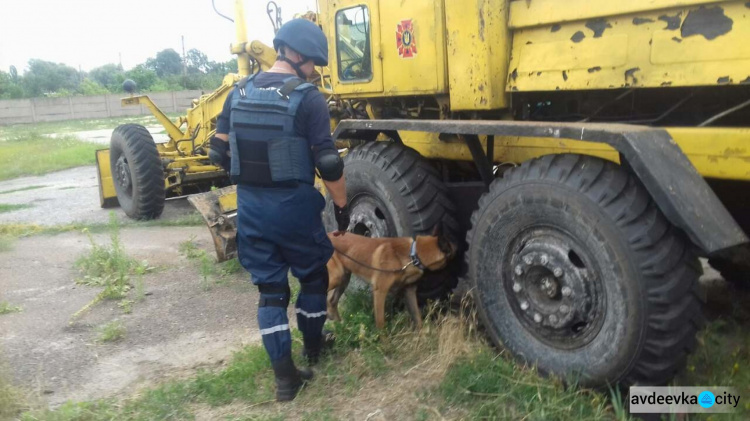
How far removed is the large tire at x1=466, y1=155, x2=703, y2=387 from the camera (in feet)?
8.48

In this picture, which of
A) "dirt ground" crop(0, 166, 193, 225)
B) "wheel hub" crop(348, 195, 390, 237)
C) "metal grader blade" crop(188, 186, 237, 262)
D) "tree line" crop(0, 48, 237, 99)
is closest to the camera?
"wheel hub" crop(348, 195, 390, 237)

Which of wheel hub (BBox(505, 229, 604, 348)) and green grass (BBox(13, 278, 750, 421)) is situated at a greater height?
wheel hub (BBox(505, 229, 604, 348))

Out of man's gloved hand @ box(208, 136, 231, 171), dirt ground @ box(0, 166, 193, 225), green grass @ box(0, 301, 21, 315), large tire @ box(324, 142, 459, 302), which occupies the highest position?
A: man's gloved hand @ box(208, 136, 231, 171)

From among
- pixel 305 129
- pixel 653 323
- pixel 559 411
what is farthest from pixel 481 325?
pixel 305 129

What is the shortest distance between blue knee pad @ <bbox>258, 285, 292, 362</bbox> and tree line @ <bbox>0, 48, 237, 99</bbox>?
134ft

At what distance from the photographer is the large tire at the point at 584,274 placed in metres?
2.58

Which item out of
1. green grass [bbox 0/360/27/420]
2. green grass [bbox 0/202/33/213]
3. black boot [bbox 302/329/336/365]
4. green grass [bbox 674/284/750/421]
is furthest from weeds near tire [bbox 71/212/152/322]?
green grass [bbox 0/202/33/213]

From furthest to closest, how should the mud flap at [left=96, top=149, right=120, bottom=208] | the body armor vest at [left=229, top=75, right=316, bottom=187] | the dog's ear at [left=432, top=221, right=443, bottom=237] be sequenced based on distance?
the mud flap at [left=96, top=149, right=120, bottom=208]
the dog's ear at [left=432, top=221, right=443, bottom=237]
the body armor vest at [left=229, top=75, right=316, bottom=187]

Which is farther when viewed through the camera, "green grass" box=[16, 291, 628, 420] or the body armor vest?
the body armor vest

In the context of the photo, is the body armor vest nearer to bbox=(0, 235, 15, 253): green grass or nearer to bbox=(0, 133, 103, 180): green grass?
bbox=(0, 235, 15, 253): green grass

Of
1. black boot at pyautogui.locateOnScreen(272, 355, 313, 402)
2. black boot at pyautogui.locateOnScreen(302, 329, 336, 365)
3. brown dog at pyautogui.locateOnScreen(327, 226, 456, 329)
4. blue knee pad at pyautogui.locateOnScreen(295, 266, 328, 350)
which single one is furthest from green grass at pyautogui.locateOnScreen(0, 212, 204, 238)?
black boot at pyautogui.locateOnScreen(272, 355, 313, 402)

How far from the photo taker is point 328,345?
3.79 meters

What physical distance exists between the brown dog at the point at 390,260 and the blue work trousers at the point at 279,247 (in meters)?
0.44

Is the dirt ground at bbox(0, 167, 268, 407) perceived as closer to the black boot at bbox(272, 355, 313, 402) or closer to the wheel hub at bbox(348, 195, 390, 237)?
the black boot at bbox(272, 355, 313, 402)
